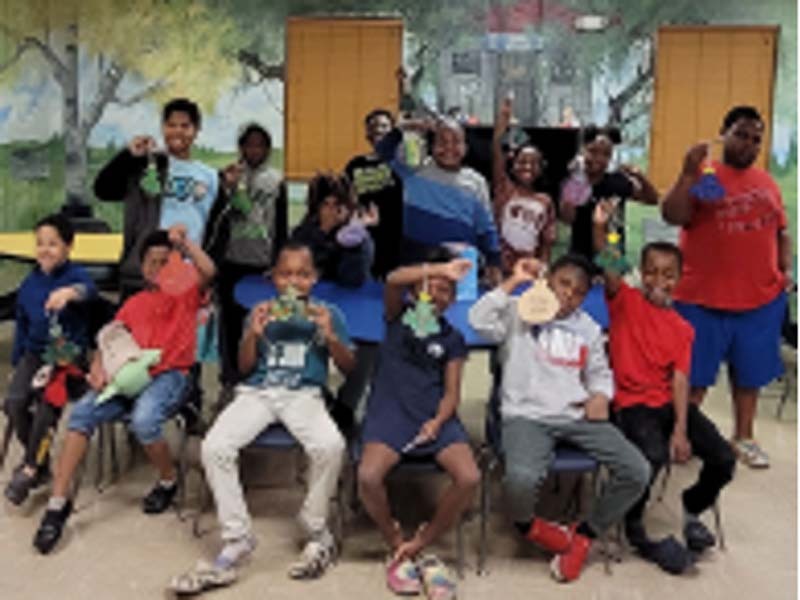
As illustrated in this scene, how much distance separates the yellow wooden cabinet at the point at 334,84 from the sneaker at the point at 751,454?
450 centimetres

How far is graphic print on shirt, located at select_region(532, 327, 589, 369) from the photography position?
10.0 feet

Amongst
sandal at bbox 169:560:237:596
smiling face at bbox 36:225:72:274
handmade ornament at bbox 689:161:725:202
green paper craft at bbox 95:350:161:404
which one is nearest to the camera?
sandal at bbox 169:560:237:596

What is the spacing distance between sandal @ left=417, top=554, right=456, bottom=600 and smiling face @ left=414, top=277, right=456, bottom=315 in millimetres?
816

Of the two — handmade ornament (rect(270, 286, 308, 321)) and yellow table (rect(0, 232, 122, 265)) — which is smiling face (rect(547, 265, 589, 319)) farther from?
yellow table (rect(0, 232, 122, 265))

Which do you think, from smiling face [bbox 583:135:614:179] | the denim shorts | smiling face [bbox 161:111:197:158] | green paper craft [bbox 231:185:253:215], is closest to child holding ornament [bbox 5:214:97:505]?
smiling face [bbox 161:111:197:158]

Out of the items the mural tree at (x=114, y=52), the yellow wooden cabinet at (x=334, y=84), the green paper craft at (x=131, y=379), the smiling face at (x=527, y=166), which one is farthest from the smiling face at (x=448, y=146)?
the mural tree at (x=114, y=52)

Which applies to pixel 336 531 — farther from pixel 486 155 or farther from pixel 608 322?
pixel 486 155

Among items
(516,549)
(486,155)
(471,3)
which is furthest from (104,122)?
(516,549)

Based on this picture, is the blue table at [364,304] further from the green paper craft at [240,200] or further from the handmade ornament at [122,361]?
the handmade ornament at [122,361]

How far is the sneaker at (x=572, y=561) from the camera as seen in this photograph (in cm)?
296

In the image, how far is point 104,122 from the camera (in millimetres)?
8188

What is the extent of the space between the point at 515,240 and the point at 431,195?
429 mm

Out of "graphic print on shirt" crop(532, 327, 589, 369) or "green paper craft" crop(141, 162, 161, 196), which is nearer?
"graphic print on shirt" crop(532, 327, 589, 369)

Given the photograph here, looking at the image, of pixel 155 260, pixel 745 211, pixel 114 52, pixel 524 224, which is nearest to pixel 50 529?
pixel 155 260
